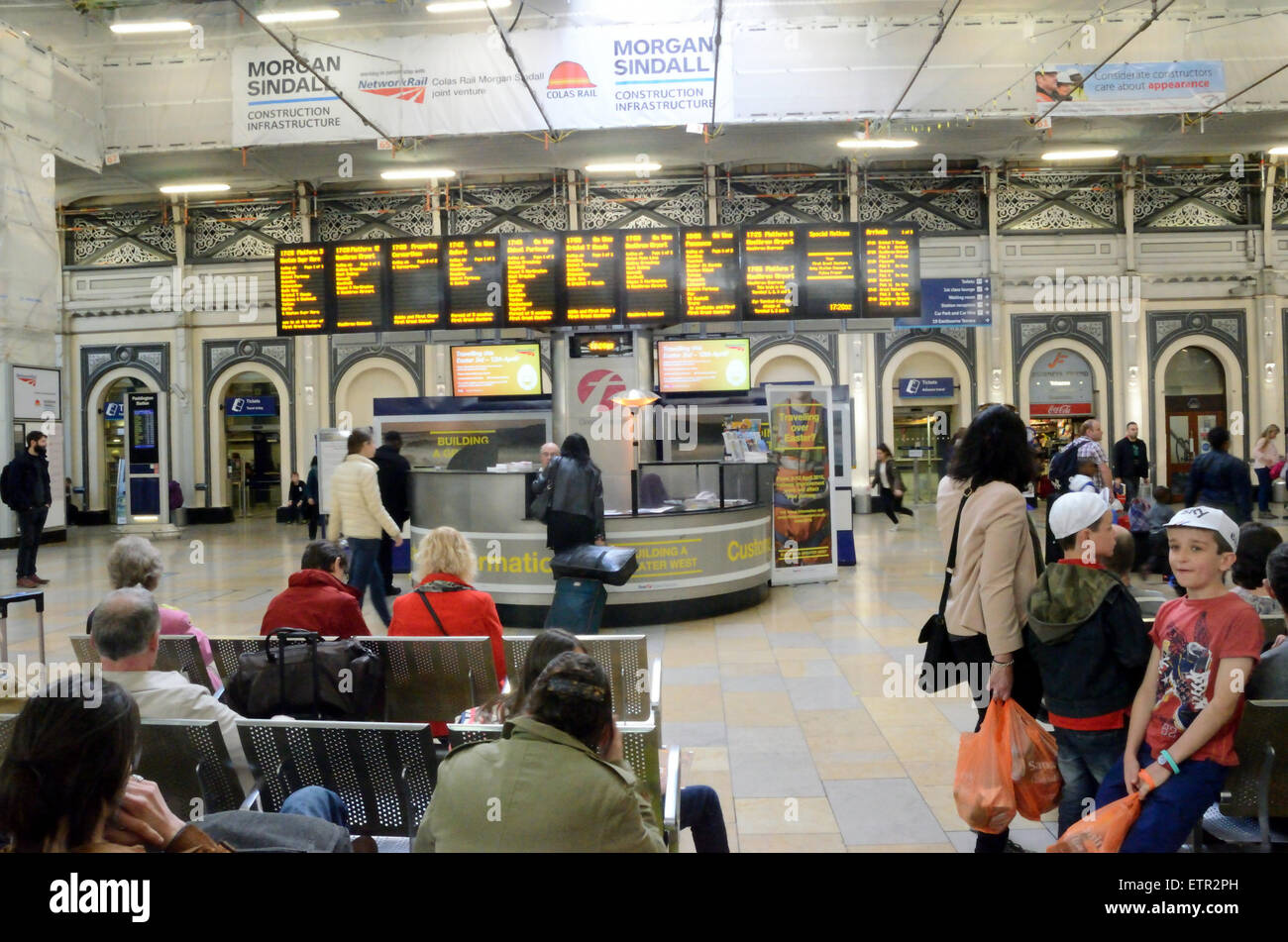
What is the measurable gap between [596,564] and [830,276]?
19.0 ft

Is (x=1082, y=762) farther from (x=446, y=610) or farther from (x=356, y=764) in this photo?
(x=446, y=610)

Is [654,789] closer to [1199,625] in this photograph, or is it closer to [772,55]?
[1199,625]

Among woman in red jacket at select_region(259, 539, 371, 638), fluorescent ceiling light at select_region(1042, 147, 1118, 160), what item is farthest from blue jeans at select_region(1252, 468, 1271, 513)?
woman in red jacket at select_region(259, 539, 371, 638)

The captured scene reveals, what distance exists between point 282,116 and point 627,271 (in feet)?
26.3

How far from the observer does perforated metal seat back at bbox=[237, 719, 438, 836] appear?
249 cm

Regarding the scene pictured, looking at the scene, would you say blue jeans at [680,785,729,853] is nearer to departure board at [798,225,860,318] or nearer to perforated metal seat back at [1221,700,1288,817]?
perforated metal seat back at [1221,700,1288,817]

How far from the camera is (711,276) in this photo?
1043 cm

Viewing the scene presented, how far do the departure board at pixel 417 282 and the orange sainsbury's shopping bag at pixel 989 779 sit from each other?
912cm

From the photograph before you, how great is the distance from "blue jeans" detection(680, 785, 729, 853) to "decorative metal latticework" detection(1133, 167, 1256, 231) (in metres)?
19.6

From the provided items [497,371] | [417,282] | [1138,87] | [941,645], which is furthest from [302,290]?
[1138,87]

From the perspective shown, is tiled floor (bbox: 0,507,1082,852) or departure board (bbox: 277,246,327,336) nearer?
tiled floor (bbox: 0,507,1082,852)

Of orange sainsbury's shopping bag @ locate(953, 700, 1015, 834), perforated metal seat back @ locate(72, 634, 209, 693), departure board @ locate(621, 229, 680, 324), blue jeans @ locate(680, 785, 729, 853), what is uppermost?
departure board @ locate(621, 229, 680, 324)

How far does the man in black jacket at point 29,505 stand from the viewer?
9.81m

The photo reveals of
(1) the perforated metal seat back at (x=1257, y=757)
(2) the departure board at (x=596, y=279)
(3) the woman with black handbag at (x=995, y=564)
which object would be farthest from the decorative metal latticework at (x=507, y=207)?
(1) the perforated metal seat back at (x=1257, y=757)
